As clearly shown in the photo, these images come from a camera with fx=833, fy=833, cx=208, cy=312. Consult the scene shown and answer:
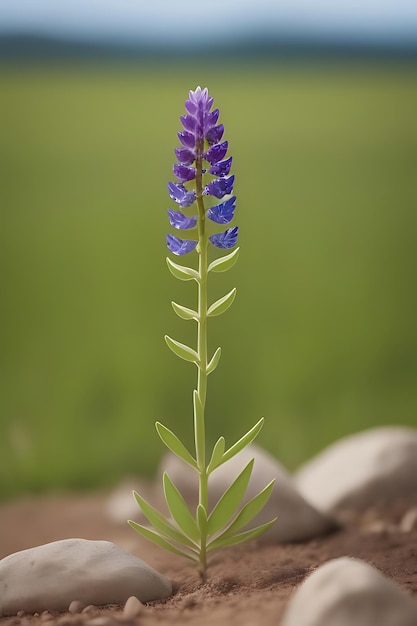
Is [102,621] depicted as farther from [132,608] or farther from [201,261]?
[201,261]

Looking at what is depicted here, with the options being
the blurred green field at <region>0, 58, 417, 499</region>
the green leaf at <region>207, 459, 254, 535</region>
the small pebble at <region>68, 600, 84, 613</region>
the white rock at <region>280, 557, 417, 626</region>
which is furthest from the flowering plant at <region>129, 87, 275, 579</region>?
the blurred green field at <region>0, 58, 417, 499</region>

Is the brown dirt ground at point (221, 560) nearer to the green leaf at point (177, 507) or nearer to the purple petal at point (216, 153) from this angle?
the green leaf at point (177, 507)

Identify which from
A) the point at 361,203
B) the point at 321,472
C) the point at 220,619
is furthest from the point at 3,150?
the point at 220,619

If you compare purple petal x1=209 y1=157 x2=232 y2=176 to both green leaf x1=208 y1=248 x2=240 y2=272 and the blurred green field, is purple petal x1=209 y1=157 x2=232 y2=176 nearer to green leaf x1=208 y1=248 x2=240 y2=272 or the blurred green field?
green leaf x1=208 y1=248 x2=240 y2=272

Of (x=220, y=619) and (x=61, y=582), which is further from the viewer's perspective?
(x=61, y=582)

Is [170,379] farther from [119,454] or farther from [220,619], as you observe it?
[220,619]
